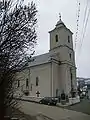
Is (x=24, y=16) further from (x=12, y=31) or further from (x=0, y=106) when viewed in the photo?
(x=0, y=106)

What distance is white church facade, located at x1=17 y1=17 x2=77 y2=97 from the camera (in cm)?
4250

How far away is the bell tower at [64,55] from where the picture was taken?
1741 inches

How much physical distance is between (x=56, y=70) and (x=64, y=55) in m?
4.39

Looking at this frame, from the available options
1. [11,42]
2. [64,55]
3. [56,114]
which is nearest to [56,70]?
[64,55]

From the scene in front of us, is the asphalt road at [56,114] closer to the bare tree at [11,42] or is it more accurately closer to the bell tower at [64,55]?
the bare tree at [11,42]

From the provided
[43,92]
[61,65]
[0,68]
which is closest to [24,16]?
[0,68]

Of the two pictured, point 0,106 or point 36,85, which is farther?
point 36,85

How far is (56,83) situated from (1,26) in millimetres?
37475

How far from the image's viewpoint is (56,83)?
141ft

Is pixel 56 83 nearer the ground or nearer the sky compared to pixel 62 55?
nearer the ground

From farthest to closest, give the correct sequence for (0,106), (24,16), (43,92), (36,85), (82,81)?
(82,81) < (36,85) < (43,92) < (24,16) < (0,106)

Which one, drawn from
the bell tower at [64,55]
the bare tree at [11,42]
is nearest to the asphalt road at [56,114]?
the bare tree at [11,42]

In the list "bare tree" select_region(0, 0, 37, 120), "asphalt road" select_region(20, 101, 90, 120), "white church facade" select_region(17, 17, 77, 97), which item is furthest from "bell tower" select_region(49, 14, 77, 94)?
"bare tree" select_region(0, 0, 37, 120)

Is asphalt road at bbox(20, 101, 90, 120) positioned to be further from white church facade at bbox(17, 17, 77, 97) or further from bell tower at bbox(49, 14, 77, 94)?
bell tower at bbox(49, 14, 77, 94)
